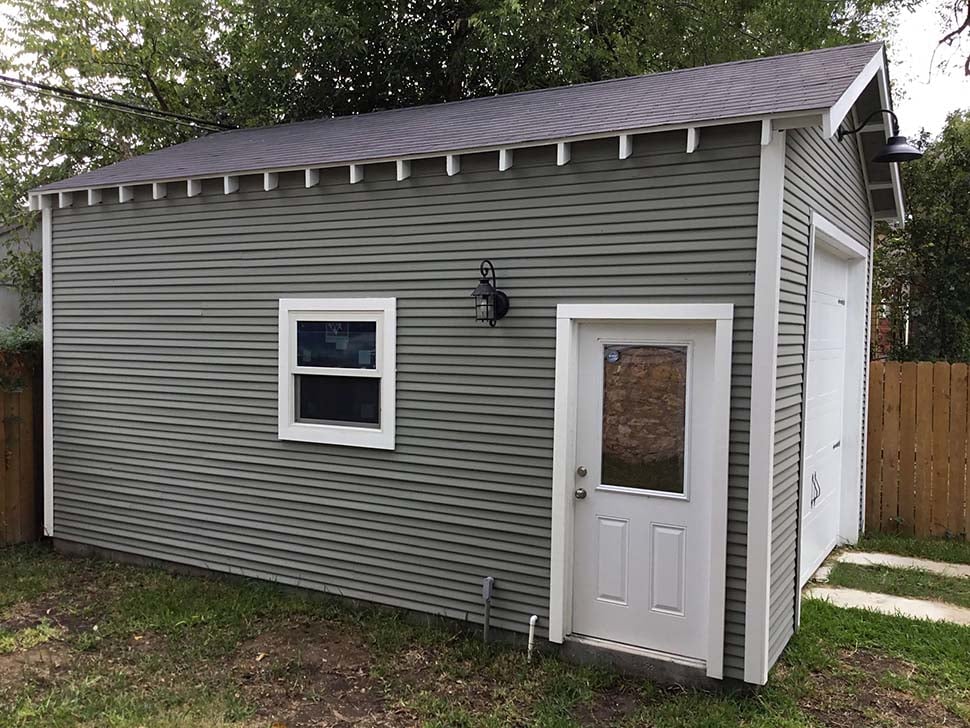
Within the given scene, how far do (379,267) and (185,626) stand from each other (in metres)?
2.71

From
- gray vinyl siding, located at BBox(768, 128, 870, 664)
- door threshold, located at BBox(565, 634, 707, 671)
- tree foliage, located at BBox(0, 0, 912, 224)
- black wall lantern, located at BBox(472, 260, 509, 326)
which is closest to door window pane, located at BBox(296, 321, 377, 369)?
black wall lantern, located at BBox(472, 260, 509, 326)

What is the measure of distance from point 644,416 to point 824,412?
2.44m

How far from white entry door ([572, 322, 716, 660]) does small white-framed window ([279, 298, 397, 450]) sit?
140 cm

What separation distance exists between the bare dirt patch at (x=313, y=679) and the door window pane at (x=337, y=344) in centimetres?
179

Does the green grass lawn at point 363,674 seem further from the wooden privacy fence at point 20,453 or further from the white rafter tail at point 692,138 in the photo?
the white rafter tail at point 692,138

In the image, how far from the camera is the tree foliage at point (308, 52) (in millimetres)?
11750

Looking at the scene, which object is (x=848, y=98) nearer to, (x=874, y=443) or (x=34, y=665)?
(x=874, y=443)

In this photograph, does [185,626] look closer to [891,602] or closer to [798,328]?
[798,328]

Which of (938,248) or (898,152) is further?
(938,248)

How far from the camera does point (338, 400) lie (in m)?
5.39

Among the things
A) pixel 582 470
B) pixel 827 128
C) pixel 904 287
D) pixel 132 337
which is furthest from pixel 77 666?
pixel 904 287

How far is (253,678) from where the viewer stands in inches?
172

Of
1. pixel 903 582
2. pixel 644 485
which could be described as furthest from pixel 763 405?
pixel 903 582

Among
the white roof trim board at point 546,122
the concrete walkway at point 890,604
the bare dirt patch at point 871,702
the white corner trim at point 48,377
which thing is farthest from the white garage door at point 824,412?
the white corner trim at point 48,377
